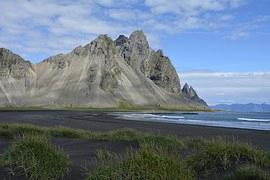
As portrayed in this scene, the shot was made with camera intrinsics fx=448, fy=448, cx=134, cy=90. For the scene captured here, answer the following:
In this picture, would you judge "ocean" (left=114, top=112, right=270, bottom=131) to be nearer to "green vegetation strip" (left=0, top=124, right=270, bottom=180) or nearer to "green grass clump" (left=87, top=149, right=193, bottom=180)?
"green vegetation strip" (left=0, top=124, right=270, bottom=180)

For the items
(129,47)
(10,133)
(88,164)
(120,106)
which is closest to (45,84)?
(120,106)

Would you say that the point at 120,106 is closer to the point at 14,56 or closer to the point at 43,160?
the point at 14,56

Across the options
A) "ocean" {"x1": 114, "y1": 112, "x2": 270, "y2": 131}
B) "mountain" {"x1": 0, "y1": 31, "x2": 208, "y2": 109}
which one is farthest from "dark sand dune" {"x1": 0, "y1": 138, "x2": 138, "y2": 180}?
"mountain" {"x1": 0, "y1": 31, "x2": 208, "y2": 109}

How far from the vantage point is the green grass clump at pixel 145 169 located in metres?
8.17

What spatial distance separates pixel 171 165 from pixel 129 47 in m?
192

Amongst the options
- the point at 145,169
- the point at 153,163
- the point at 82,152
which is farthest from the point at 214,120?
the point at 145,169

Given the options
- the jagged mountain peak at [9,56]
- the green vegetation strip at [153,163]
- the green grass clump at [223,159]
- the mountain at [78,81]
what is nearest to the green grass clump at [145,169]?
the green vegetation strip at [153,163]

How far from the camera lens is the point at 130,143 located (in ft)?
51.0

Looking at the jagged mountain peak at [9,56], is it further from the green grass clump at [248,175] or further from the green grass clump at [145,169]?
the green grass clump at [145,169]

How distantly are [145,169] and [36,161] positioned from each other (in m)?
2.46

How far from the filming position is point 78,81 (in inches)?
5684

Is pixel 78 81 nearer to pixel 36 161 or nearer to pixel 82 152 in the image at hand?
pixel 82 152

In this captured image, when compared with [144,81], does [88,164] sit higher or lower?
lower

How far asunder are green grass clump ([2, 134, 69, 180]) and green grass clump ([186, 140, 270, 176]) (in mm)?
3017
